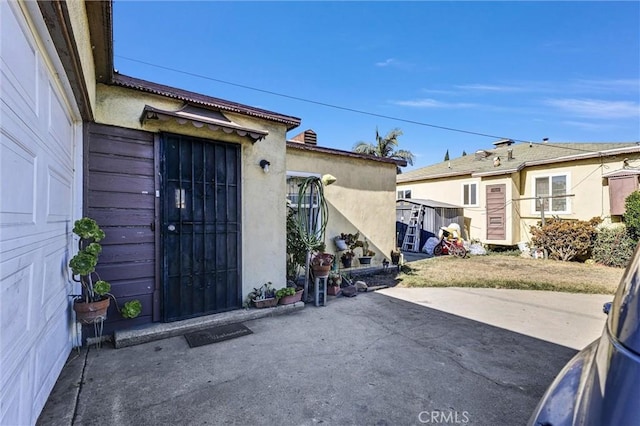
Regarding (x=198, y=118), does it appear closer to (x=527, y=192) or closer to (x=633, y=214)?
(x=633, y=214)

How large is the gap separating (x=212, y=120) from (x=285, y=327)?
3155 millimetres

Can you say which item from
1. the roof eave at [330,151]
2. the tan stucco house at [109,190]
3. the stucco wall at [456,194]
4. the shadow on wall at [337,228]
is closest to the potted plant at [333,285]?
the tan stucco house at [109,190]

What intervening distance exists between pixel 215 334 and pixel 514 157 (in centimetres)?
1521

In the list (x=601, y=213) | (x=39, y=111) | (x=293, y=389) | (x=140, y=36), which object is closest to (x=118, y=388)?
(x=293, y=389)

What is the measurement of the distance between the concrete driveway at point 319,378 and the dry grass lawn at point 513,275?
3133mm

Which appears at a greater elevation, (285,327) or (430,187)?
(430,187)

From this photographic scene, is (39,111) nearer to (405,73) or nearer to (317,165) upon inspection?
(317,165)

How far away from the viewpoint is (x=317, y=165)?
7.22 metres

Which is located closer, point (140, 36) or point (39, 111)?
point (39, 111)

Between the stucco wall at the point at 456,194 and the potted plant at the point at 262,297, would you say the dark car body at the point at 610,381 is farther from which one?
the stucco wall at the point at 456,194

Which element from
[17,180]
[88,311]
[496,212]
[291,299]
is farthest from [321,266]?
[496,212]

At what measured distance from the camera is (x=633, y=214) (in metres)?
8.68

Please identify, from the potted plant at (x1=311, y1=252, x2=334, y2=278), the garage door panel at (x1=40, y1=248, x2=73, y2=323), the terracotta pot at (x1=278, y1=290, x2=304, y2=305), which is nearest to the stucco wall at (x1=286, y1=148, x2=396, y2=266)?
the potted plant at (x1=311, y1=252, x2=334, y2=278)

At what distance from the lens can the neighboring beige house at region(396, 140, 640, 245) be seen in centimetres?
971
